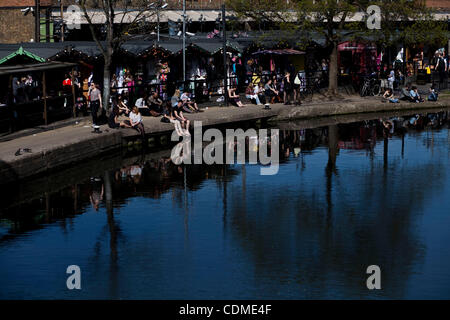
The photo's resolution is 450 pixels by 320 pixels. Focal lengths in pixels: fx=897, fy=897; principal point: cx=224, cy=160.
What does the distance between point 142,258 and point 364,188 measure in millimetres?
9361

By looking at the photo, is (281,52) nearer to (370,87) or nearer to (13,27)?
(370,87)

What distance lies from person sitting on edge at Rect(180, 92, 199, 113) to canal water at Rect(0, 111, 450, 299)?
731 centimetres

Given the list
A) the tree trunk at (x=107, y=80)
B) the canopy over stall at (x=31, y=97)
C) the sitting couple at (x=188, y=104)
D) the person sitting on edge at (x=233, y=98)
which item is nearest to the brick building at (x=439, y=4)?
the person sitting on edge at (x=233, y=98)

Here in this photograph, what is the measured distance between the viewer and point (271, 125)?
1578 inches

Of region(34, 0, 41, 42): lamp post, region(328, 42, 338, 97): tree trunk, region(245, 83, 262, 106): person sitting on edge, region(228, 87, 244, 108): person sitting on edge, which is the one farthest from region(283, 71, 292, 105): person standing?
region(34, 0, 41, 42): lamp post

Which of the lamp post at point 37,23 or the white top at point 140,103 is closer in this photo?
the white top at point 140,103

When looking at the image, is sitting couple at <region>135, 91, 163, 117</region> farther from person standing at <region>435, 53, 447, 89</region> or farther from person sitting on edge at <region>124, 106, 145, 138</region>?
person standing at <region>435, 53, 447, 89</region>

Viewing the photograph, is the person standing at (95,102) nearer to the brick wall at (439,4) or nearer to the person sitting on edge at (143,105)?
the person sitting on edge at (143,105)

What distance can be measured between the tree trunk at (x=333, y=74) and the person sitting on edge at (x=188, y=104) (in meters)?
9.24

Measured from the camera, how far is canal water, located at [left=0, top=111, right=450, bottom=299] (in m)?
16.0

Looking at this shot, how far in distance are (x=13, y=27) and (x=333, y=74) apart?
81.1 ft

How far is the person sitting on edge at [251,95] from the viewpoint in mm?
42656
